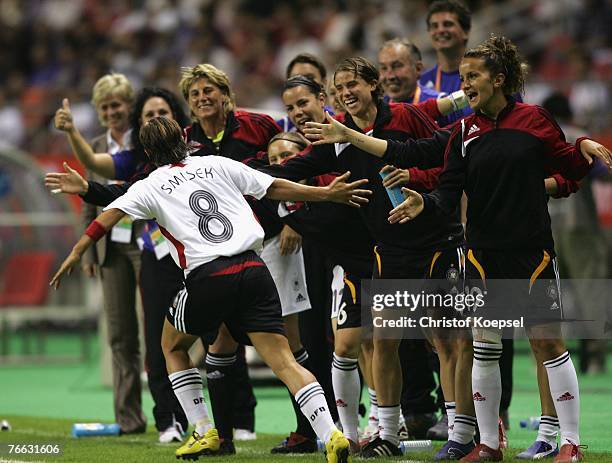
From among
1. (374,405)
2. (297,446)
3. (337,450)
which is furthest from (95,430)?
(337,450)

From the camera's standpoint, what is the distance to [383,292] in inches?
290

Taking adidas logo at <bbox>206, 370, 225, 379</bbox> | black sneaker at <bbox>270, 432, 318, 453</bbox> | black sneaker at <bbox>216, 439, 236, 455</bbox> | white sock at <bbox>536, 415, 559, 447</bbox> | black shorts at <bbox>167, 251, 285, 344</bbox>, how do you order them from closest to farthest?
black shorts at <bbox>167, 251, 285, 344</bbox> < white sock at <bbox>536, 415, 559, 447</bbox> < black sneaker at <bbox>216, 439, 236, 455</bbox> < black sneaker at <bbox>270, 432, 318, 453</bbox> < adidas logo at <bbox>206, 370, 225, 379</bbox>

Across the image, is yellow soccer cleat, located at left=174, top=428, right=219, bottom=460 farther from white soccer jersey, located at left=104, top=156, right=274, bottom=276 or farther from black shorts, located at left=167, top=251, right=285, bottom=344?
white soccer jersey, located at left=104, top=156, right=274, bottom=276

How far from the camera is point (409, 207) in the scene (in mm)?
6828

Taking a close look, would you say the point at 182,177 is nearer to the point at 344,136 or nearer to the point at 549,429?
the point at 344,136

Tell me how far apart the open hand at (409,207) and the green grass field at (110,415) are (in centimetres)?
139

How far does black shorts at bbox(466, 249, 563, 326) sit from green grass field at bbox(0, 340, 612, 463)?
86 cm

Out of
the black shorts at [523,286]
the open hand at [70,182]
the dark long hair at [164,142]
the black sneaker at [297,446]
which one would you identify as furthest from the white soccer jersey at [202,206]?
the black sneaker at [297,446]

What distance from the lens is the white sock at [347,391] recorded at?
297 inches

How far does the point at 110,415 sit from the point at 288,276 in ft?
9.63

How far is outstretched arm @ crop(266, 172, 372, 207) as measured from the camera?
23.0 feet

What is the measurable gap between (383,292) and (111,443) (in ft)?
→ 7.75

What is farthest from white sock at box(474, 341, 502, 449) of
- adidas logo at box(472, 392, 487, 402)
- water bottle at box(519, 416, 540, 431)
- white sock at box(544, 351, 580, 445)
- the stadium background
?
the stadium background

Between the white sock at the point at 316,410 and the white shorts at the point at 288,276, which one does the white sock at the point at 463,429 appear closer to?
the white sock at the point at 316,410
